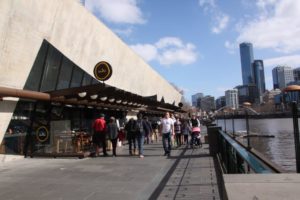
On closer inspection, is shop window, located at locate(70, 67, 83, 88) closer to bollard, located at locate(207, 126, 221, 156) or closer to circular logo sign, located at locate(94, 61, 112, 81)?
circular logo sign, located at locate(94, 61, 112, 81)

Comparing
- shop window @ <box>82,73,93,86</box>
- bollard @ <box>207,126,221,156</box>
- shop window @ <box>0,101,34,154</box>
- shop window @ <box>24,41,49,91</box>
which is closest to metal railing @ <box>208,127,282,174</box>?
bollard @ <box>207,126,221,156</box>

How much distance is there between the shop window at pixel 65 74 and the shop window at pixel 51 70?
350mm

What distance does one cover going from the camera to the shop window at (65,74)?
15875 mm

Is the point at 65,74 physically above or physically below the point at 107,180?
above

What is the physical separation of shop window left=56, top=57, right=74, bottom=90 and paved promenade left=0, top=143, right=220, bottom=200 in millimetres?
4353

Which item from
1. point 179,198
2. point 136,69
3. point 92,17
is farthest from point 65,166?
point 136,69

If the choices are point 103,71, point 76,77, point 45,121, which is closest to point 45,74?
point 45,121

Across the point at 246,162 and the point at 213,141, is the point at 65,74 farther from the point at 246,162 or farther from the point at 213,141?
the point at 246,162

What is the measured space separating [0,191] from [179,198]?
3.84m

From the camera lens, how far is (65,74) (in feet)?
53.3

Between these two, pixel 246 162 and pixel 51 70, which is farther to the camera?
pixel 51 70

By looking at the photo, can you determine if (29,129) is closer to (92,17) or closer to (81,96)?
(81,96)

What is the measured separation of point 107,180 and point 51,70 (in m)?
7.55

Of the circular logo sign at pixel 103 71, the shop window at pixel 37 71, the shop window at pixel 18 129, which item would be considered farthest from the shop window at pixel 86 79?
the shop window at pixel 18 129
